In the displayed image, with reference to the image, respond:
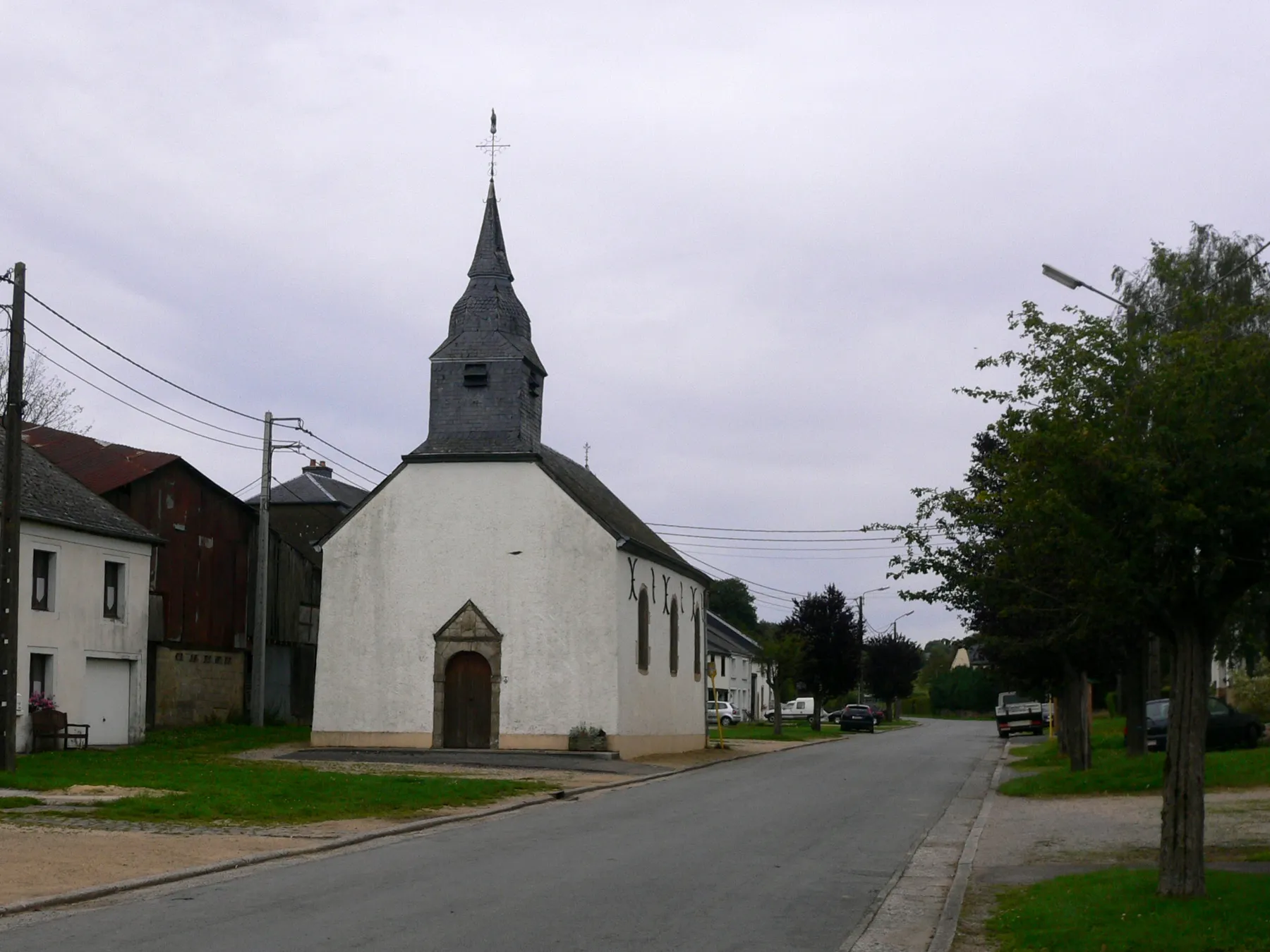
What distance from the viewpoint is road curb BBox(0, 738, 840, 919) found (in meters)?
10.4

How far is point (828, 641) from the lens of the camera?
59.8 m

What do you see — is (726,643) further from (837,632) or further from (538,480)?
(538,480)

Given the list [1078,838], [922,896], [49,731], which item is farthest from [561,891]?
[49,731]

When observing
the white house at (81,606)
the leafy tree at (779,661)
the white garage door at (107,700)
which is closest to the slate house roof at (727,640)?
the leafy tree at (779,661)

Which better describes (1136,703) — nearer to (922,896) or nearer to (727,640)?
(922,896)

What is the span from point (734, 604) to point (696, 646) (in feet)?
247

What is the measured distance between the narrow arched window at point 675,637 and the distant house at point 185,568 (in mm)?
12444

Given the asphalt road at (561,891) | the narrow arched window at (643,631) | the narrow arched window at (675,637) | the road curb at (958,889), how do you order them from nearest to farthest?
the asphalt road at (561,891)
the road curb at (958,889)
the narrow arched window at (643,631)
the narrow arched window at (675,637)

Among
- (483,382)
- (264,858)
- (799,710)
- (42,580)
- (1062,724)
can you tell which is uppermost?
(483,382)

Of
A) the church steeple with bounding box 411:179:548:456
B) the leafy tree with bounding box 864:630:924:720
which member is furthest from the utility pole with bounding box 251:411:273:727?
the leafy tree with bounding box 864:630:924:720

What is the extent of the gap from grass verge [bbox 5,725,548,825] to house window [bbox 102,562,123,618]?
13.4 ft

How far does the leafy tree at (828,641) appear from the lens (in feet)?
196

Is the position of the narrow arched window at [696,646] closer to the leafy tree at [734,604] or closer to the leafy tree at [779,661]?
the leafy tree at [779,661]

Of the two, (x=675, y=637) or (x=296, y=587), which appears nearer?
(x=675, y=637)
